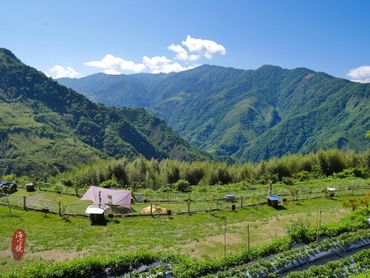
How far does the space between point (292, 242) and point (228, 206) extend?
1508 cm

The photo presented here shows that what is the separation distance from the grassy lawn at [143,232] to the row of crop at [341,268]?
18.1 feet

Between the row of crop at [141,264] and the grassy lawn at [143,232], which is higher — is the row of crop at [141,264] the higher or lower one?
the higher one

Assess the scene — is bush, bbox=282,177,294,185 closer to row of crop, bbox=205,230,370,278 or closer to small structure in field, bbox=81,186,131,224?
small structure in field, bbox=81,186,131,224

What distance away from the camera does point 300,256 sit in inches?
728

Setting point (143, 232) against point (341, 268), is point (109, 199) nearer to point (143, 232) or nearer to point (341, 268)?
point (143, 232)

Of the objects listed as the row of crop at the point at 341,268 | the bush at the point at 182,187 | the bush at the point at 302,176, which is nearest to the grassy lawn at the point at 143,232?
the row of crop at the point at 341,268

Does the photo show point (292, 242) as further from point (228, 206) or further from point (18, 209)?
point (18, 209)

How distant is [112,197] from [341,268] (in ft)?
74.7

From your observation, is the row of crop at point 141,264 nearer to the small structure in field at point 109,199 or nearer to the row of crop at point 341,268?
the row of crop at point 341,268

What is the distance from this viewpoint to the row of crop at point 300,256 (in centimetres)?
1688

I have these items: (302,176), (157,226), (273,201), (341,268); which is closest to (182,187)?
(302,176)

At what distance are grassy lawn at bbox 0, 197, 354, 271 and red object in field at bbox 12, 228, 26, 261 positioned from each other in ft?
9.34

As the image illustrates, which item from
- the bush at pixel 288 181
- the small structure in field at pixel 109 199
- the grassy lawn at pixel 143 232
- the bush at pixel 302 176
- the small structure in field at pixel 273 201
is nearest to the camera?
the grassy lawn at pixel 143 232

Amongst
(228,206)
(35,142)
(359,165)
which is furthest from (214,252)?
(35,142)
